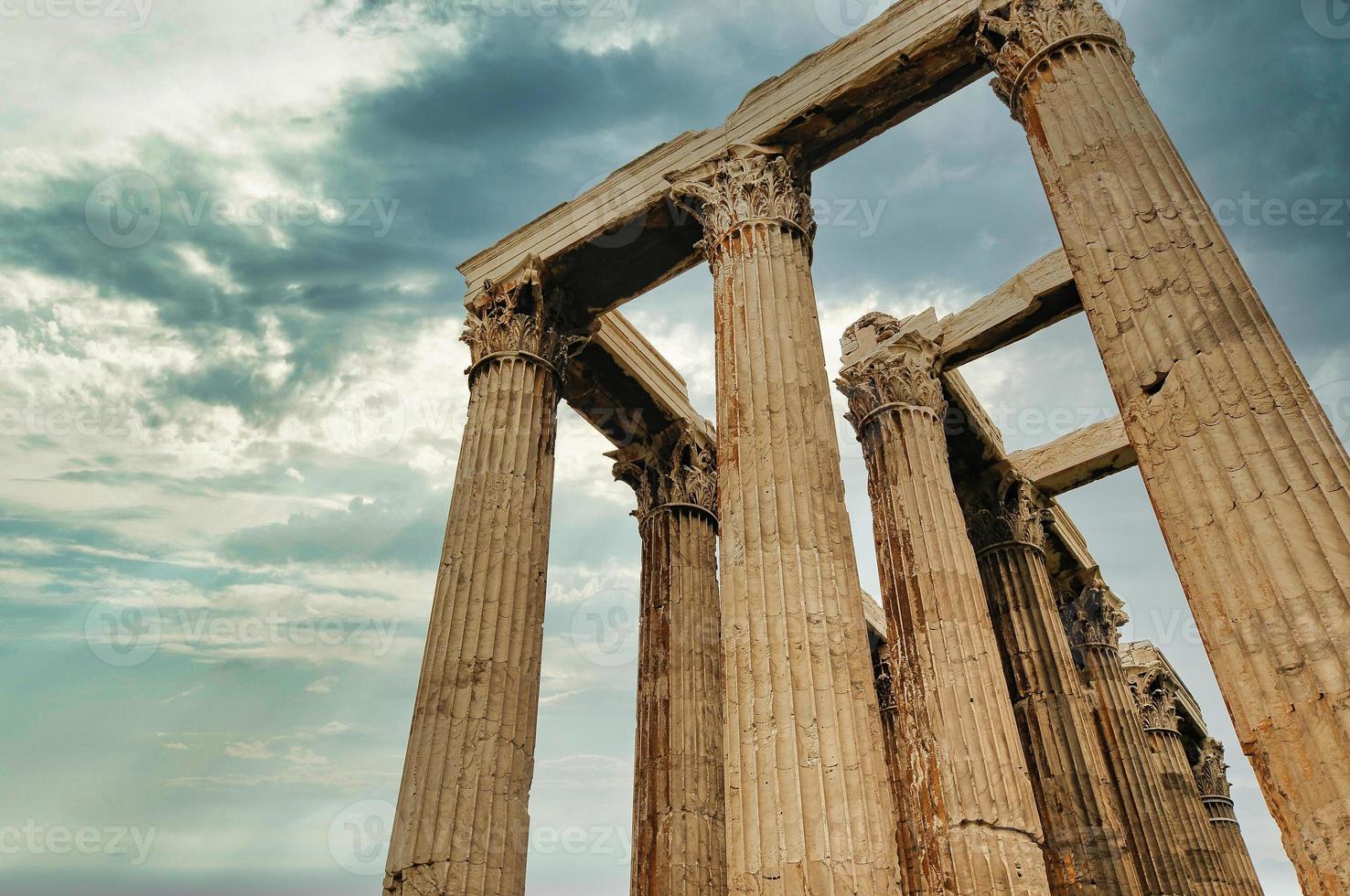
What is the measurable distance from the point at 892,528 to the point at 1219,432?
778 cm

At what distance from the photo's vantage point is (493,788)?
388 inches

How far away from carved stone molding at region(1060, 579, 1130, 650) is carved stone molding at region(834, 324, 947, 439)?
24.6 feet

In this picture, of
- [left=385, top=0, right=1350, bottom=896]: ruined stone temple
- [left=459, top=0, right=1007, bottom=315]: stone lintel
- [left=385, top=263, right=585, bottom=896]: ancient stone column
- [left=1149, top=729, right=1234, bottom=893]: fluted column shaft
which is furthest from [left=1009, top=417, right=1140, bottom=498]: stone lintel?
[left=385, top=263, right=585, bottom=896]: ancient stone column

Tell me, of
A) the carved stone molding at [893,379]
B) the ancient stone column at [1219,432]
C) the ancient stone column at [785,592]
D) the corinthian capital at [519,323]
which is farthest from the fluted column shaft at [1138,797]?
the corinthian capital at [519,323]

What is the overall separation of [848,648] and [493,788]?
4736 mm

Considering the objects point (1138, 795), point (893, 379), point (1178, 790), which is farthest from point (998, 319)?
point (1178, 790)

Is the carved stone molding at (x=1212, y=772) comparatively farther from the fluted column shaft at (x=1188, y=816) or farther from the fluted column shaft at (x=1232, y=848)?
the fluted column shaft at (x=1188, y=816)

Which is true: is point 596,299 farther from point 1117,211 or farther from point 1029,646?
point 1029,646

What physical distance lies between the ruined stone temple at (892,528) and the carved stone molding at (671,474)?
2.6 inches

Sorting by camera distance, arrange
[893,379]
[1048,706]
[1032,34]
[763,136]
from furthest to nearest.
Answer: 1. [893,379]
2. [1048,706]
3. [763,136]
4. [1032,34]

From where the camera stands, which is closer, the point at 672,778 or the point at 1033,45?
the point at 1033,45

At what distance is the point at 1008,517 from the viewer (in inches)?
671

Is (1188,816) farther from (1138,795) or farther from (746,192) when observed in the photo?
(746,192)

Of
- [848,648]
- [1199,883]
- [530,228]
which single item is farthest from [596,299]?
[1199,883]
